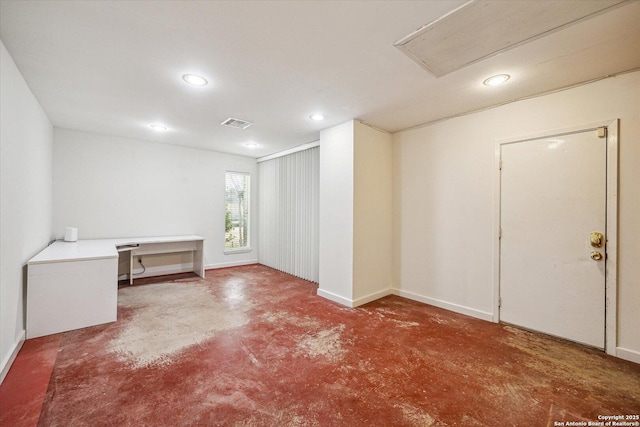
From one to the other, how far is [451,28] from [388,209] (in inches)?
107

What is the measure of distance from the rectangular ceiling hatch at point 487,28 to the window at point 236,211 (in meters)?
4.98

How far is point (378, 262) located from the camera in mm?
4074

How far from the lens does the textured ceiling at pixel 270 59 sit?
1735 millimetres

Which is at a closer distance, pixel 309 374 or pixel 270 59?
pixel 309 374

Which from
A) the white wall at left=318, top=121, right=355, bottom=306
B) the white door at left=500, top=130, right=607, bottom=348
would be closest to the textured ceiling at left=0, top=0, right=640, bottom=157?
the white wall at left=318, top=121, right=355, bottom=306

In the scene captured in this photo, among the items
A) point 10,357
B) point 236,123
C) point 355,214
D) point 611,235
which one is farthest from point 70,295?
point 611,235

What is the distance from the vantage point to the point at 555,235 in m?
2.77

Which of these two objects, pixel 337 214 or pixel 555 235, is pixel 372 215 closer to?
pixel 337 214

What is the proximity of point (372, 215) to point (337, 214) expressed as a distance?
538 mm

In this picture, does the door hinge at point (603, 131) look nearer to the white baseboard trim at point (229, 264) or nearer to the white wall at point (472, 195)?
the white wall at point (472, 195)

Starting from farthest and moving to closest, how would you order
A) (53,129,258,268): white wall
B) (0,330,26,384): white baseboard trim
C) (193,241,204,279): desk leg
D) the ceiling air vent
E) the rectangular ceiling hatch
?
1. (193,241,204,279): desk leg
2. (53,129,258,268): white wall
3. the ceiling air vent
4. (0,330,26,384): white baseboard trim
5. the rectangular ceiling hatch

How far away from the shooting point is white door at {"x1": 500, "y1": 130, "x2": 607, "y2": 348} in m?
2.55

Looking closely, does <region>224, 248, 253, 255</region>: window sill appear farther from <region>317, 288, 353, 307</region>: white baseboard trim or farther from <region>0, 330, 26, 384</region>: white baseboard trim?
<region>0, 330, 26, 384</region>: white baseboard trim

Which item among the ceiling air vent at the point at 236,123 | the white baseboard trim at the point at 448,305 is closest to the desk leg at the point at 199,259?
the ceiling air vent at the point at 236,123
